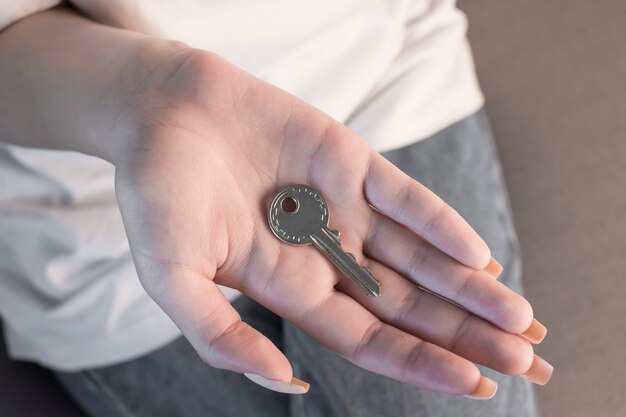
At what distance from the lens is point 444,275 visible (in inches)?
30.2

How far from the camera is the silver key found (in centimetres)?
77

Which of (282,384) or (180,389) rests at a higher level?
(282,384)

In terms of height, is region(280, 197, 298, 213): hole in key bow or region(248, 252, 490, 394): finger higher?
region(280, 197, 298, 213): hole in key bow

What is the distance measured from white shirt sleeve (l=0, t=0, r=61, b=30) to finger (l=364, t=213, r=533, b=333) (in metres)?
0.48

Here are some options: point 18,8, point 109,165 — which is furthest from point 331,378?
point 18,8

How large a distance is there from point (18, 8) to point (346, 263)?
50 centimetres

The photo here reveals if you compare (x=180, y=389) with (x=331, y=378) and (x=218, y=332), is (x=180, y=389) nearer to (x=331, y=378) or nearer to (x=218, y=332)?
(x=331, y=378)

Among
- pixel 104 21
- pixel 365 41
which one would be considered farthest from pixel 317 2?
pixel 104 21

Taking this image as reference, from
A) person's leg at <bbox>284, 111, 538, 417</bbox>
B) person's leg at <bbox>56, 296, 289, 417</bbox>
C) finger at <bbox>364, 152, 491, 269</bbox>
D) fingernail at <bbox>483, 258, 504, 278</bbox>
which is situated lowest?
person's leg at <bbox>56, 296, 289, 417</bbox>

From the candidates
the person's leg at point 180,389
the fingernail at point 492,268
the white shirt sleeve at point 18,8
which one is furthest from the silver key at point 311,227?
the white shirt sleeve at point 18,8

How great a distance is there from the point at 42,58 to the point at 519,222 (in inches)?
33.6

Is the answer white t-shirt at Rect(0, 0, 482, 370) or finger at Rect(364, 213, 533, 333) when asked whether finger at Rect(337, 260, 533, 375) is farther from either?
white t-shirt at Rect(0, 0, 482, 370)

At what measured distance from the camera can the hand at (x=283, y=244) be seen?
0.69 meters

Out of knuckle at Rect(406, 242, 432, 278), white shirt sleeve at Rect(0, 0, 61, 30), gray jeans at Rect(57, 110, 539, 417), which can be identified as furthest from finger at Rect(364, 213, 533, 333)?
white shirt sleeve at Rect(0, 0, 61, 30)
